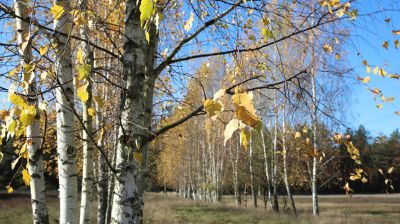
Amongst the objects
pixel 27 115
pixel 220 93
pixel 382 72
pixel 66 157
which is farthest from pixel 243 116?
pixel 66 157

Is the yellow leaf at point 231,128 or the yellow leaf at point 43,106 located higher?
the yellow leaf at point 43,106

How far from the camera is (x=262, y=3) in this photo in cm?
277

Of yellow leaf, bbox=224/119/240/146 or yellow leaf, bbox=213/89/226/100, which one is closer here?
yellow leaf, bbox=224/119/240/146

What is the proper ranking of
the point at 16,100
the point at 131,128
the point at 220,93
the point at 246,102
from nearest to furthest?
the point at 246,102
the point at 220,93
the point at 16,100
the point at 131,128

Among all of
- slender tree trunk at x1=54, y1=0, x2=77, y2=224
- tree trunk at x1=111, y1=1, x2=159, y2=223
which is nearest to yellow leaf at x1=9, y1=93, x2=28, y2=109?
tree trunk at x1=111, y1=1, x2=159, y2=223

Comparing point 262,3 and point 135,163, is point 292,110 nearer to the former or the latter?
point 262,3

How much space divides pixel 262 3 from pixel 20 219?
1724 cm

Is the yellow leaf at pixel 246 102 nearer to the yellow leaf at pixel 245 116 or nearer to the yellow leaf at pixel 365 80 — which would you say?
the yellow leaf at pixel 245 116

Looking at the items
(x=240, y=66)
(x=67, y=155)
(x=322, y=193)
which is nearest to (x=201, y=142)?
(x=322, y=193)

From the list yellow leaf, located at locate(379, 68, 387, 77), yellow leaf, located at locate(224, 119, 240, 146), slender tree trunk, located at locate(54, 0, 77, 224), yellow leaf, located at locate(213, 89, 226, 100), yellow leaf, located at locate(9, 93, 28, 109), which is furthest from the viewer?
slender tree trunk, located at locate(54, 0, 77, 224)

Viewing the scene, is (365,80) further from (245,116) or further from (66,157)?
(66,157)

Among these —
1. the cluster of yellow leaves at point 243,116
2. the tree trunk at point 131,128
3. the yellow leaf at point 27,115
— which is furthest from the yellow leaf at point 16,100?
the cluster of yellow leaves at point 243,116

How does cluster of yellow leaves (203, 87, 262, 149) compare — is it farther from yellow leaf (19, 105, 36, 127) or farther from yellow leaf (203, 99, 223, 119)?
yellow leaf (19, 105, 36, 127)

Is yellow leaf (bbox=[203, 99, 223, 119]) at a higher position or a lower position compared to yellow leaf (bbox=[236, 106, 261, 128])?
higher
